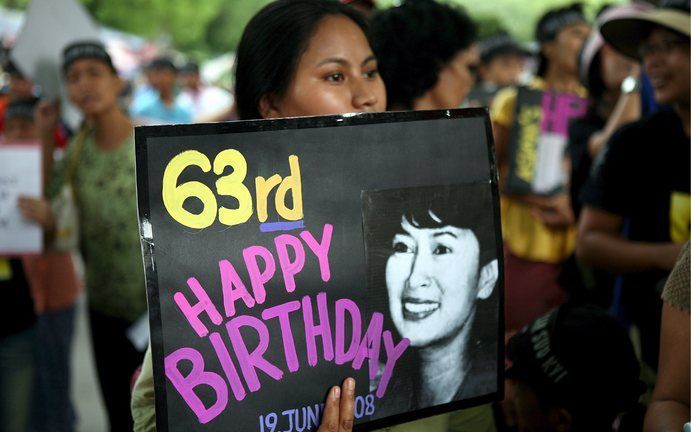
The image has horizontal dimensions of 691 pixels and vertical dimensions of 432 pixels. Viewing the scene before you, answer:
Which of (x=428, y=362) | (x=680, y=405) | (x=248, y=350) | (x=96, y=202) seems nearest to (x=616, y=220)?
(x=680, y=405)

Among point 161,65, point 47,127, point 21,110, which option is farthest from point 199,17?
point 47,127

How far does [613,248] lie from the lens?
7.89ft

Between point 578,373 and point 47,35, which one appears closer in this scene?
point 578,373

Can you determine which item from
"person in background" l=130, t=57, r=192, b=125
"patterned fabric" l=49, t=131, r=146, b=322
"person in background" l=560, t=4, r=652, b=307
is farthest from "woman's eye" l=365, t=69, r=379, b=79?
"person in background" l=130, t=57, r=192, b=125

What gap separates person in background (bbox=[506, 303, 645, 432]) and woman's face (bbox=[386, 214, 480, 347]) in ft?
1.50

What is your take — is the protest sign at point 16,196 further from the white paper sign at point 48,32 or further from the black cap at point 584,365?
the black cap at point 584,365

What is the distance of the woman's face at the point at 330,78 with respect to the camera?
1648 millimetres

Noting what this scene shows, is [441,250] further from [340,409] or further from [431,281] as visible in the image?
[340,409]

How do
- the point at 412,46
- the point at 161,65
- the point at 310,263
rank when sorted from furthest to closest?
the point at 161,65, the point at 412,46, the point at 310,263

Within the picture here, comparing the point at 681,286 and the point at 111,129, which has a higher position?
the point at 111,129

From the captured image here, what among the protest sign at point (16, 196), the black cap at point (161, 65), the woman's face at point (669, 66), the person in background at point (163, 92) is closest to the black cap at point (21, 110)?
the protest sign at point (16, 196)

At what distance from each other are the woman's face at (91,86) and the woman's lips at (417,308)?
7.75 ft

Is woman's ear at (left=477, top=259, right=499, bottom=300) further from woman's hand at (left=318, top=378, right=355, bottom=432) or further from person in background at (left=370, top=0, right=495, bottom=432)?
person in background at (left=370, top=0, right=495, bottom=432)

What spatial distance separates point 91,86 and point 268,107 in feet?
6.58
